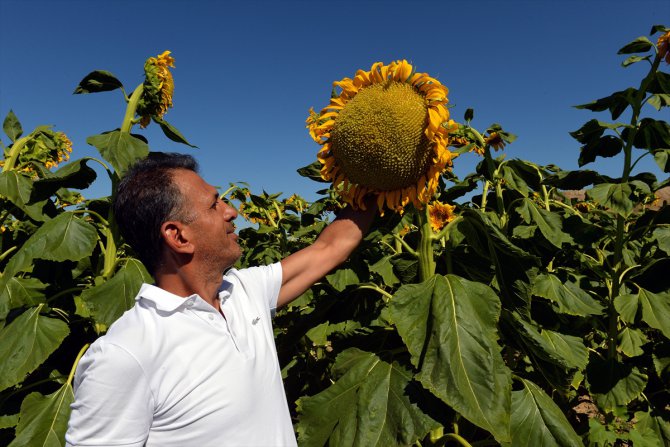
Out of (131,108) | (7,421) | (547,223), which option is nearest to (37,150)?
(131,108)

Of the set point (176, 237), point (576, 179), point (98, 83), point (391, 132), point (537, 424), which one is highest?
point (98, 83)

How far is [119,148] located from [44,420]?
4.67ft

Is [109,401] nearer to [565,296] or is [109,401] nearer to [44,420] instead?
[44,420]

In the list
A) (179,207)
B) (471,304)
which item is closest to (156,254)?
(179,207)

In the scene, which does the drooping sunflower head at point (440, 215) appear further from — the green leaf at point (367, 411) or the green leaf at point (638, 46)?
the green leaf at point (367, 411)

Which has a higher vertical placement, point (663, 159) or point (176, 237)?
point (663, 159)

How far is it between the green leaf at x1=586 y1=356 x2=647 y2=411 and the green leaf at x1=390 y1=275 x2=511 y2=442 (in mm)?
1975

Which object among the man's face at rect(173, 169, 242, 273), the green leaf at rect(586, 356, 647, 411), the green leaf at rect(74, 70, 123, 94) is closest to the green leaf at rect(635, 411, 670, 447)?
the green leaf at rect(586, 356, 647, 411)

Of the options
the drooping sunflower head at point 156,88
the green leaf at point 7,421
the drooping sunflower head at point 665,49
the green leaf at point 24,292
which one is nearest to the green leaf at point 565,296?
the drooping sunflower head at point 665,49

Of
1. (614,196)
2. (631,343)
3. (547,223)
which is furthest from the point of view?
(631,343)

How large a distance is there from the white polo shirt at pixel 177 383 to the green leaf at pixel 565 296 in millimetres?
1872

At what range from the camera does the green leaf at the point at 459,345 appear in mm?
1553

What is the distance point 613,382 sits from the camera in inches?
123

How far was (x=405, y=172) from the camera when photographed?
4.97 feet
